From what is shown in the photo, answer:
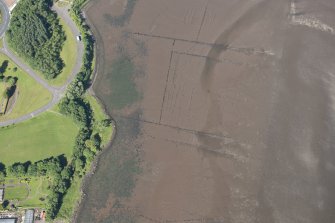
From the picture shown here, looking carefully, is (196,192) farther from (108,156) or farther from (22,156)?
(22,156)

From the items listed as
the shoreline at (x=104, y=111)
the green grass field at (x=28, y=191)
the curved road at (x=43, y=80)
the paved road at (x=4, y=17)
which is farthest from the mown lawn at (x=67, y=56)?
the green grass field at (x=28, y=191)

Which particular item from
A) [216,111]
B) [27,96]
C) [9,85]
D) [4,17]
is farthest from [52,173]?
[4,17]

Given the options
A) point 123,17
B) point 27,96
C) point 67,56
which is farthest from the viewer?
point 123,17

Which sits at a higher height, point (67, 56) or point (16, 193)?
point (67, 56)

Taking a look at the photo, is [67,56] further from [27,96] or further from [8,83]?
[8,83]

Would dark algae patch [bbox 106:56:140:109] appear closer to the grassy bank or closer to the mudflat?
the mudflat
